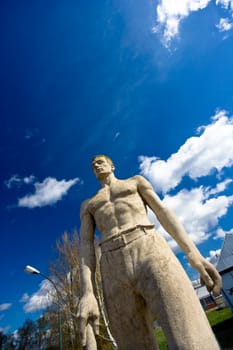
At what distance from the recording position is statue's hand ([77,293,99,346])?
7.08 feet

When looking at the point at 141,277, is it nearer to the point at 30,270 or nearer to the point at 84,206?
the point at 84,206

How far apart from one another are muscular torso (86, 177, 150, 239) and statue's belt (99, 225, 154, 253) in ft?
0.16

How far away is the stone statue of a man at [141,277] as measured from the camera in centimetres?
195

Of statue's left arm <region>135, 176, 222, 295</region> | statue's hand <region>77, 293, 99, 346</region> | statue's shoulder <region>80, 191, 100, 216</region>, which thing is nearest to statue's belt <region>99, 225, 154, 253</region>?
statue's left arm <region>135, 176, 222, 295</region>

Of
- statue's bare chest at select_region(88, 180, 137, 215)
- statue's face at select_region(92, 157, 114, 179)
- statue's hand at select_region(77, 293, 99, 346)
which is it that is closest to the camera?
statue's hand at select_region(77, 293, 99, 346)

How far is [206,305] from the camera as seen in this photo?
5381cm

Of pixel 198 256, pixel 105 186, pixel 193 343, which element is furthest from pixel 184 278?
pixel 105 186

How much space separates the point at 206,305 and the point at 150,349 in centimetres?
6125

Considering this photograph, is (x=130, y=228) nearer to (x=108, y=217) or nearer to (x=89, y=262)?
(x=108, y=217)

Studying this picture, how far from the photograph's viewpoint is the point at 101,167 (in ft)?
11.5

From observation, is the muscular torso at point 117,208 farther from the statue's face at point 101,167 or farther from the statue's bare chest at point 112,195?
the statue's face at point 101,167

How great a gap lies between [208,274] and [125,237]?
33.6 inches

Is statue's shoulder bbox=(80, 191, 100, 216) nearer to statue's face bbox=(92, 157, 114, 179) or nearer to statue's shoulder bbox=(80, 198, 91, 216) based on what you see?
statue's shoulder bbox=(80, 198, 91, 216)

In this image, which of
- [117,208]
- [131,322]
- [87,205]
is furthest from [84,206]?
[131,322]
